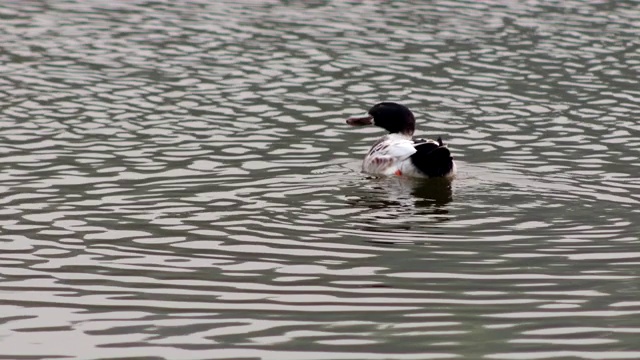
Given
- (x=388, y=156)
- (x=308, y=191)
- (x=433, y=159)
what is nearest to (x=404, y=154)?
(x=388, y=156)

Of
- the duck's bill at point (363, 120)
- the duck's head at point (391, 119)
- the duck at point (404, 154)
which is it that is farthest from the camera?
the duck's bill at point (363, 120)

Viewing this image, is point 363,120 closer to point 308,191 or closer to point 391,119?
point 391,119

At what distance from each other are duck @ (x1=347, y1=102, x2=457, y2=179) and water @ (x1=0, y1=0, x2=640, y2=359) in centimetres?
29

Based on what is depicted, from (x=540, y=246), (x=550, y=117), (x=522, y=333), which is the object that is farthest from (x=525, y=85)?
(x=522, y=333)

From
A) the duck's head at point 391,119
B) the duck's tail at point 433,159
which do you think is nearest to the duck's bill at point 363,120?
the duck's head at point 391,119

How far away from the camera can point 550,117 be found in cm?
2277

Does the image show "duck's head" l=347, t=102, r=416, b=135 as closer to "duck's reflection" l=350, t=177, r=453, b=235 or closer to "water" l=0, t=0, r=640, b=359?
"water" l=0, t=0, r=640, b=359

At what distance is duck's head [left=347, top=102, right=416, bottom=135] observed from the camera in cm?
2041

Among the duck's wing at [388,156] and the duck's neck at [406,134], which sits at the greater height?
the duck's wing at [388,156]

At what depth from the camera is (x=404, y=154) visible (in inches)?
725

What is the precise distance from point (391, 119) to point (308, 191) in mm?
4012

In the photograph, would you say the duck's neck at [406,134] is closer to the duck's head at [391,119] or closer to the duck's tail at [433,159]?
the duck's head at [391,119]

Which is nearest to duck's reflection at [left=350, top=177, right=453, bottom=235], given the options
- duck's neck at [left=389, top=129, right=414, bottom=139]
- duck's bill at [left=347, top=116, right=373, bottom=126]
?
duck's neck at [left=389, top=129, right=414, bottom=139]

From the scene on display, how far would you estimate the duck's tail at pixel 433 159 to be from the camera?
1773 centimetres
